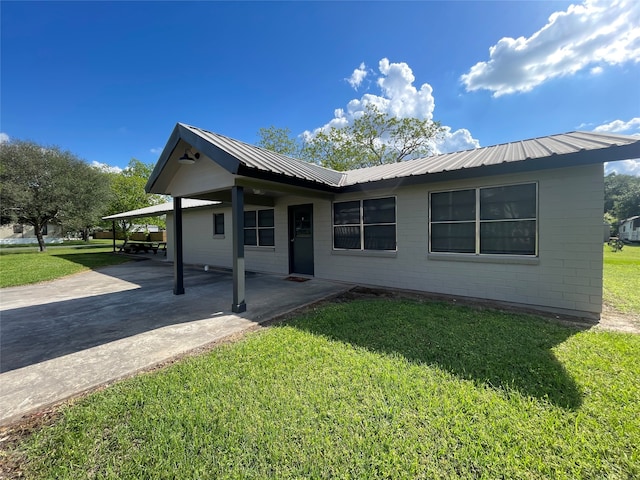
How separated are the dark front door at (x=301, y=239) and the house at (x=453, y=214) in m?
0.12

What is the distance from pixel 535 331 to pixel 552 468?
2.88m

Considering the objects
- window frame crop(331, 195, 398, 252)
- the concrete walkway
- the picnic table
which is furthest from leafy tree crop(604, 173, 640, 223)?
the picnic table

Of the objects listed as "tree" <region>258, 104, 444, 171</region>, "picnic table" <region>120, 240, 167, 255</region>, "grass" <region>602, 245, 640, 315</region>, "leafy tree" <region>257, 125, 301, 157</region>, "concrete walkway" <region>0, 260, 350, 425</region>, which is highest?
"leafy tree" <region>257, 125, 301, 157</region>

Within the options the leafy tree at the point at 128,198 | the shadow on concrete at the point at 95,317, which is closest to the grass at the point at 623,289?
the shadow on concrete at the point at 95,317

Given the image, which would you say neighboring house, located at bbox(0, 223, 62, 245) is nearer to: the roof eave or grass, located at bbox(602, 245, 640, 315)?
the roof eave

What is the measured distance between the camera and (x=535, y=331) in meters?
4.07

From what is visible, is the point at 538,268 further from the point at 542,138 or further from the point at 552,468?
the point at 552,468

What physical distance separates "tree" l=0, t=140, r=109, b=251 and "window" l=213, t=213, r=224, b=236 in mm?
17366

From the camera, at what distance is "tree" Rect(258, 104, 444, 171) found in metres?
24.4

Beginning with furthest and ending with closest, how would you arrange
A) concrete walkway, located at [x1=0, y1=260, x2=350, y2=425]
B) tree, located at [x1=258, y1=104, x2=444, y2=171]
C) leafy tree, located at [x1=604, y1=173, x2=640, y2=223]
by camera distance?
leafy tree, located at [x1=604, y1=173, x2=640, y2=223], tree, located at [x1=258, y1=104, x2=444, y2=171], concrete walkway, located at [x1=0, y1=260, x2=350, y2=425]

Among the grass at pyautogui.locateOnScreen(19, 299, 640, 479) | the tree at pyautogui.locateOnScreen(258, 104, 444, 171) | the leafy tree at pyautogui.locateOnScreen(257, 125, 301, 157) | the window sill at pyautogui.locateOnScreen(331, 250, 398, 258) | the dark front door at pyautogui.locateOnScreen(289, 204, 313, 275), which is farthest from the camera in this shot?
the leafy tree at pyautogui.locateOnScreen(257, 125, 301, 157)

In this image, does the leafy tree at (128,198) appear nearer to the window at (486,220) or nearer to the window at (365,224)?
the window at (365,224)

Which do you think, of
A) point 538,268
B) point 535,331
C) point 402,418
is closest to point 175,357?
point 402,418

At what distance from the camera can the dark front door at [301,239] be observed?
8.97m
